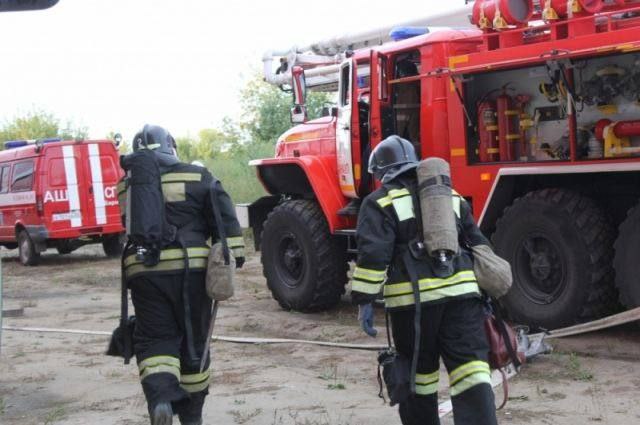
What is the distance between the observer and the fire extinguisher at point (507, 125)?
8.70 meters

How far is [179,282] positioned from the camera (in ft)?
18.6

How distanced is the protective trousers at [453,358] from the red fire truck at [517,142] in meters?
3.15

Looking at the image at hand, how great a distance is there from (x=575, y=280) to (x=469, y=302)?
3339 millimetres

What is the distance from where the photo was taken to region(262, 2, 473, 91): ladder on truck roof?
10.7 meters

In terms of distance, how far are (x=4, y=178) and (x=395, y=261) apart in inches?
560

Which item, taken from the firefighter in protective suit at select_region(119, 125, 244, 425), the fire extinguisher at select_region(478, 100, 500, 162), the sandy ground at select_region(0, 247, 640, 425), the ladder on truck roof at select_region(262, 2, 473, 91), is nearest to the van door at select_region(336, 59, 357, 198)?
the ladder on truck roof at select_region(262, 2, 473, 91)

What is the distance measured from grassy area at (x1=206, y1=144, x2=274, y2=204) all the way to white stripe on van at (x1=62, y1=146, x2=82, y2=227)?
3792 mm

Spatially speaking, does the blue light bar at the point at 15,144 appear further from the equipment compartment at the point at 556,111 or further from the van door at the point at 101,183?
the equipment compartment at the point at 556,111

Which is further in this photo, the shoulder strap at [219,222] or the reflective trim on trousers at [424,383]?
the shoulder strap at [219,222]

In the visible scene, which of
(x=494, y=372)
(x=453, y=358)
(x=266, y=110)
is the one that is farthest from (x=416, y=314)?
(x=266, y=110)

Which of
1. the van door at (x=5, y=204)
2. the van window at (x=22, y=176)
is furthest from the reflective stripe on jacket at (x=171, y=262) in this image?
the van door at (x=5, y=204)

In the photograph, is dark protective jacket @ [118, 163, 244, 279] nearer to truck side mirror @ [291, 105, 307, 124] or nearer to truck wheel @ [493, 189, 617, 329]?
truck wheel @ [493, 189, 617, 329]

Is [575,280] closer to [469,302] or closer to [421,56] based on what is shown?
[421,56]

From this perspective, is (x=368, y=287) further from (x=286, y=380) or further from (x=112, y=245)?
(x=112, y=245)
